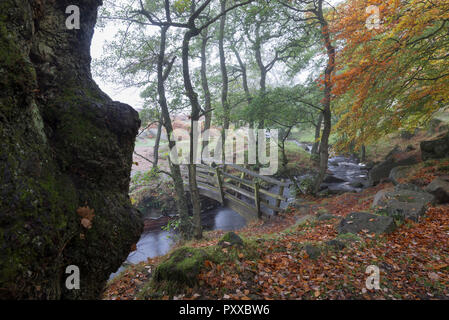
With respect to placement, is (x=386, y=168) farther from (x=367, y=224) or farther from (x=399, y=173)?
(x=367, y=224)

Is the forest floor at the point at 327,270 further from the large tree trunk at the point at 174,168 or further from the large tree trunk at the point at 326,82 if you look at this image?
the large tree trunk at the point at 326,82

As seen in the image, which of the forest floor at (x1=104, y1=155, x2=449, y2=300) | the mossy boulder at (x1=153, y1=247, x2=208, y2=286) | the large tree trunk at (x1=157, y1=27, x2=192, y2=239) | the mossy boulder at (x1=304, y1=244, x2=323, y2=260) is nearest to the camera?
the forest floor at (x1=104, y1=155, x2=449, y2=300)

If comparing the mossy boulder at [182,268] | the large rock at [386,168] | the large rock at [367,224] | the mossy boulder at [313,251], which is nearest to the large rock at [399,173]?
the large rock at [386,168]

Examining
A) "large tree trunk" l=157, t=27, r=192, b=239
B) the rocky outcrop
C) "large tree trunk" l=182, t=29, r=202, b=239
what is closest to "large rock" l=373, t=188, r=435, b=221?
"large tree trunk" l=182, t=29, r=202, b=239

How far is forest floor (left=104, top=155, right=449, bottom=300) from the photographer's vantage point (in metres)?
3.15

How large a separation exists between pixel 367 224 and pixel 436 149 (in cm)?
737

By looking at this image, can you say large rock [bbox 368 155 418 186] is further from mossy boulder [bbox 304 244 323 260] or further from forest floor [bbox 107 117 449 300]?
mossy boulder [bbox 304 244 323 260]

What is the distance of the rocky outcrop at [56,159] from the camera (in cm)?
179

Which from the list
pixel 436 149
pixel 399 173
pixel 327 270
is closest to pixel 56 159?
pixel 327 270

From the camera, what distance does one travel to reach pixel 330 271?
360cm

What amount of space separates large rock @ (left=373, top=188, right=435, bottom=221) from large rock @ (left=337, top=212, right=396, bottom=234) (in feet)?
2.29
